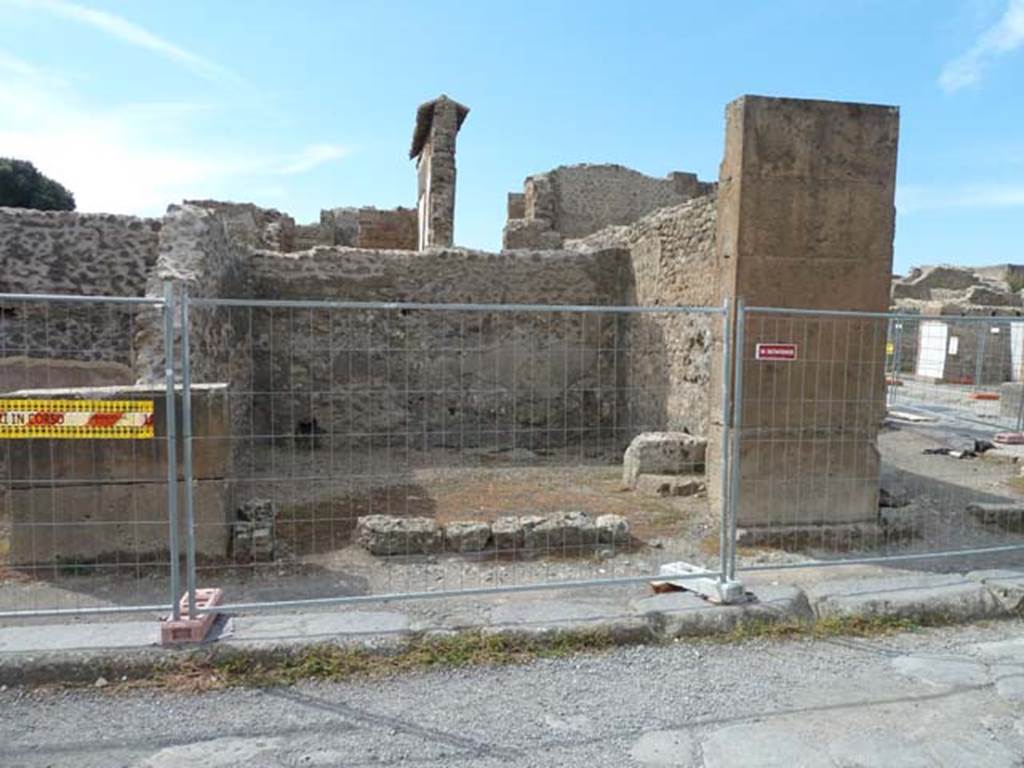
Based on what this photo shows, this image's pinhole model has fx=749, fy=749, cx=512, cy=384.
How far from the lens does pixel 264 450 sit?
11047 millimetres

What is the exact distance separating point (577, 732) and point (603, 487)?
20.0 ft

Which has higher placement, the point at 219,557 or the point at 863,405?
the point at 863,405

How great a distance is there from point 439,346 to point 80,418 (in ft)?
29.2

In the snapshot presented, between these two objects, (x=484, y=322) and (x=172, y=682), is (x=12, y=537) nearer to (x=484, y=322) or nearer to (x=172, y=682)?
(x=172, y=682)

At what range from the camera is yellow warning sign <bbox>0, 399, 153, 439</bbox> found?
393cm

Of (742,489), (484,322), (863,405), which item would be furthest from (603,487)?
(484,322)

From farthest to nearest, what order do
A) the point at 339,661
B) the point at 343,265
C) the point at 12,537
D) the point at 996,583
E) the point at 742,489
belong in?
the point at 343,265 < the point at 742,489 < the point at 12,537 < the point at 996,583 < the point at 339,661

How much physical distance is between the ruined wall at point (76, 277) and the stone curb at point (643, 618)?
21.2ft

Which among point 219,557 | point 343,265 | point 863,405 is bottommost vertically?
point 219,557

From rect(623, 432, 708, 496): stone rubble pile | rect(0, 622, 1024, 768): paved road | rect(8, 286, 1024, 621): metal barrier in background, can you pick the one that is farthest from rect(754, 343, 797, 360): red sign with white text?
rect(623, 432, 708, 496): stone rubble pile

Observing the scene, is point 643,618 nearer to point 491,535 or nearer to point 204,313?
point 491,535

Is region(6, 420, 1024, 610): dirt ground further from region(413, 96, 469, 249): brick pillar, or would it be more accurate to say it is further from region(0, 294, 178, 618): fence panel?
region(413, 96, 469, 249): brick pillar

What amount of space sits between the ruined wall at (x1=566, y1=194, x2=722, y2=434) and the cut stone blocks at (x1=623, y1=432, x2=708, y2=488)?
18.1 inches

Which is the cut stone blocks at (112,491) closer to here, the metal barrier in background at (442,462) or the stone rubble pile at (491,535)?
the metal barrier in background at (442,462)
